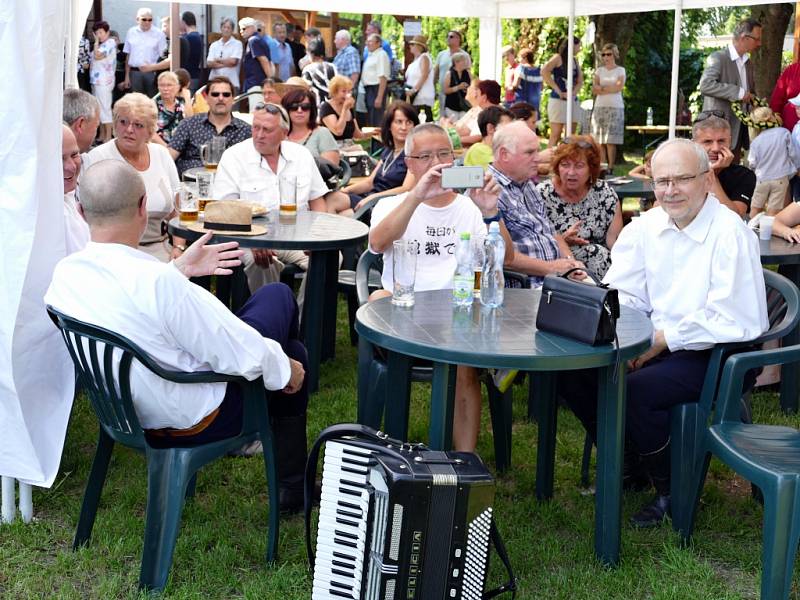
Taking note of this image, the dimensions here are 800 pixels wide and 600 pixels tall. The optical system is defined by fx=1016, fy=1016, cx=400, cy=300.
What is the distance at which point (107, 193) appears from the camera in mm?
2936

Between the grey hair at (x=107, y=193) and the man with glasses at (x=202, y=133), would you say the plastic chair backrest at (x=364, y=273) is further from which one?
the man with glasses at (x=202, y=133)

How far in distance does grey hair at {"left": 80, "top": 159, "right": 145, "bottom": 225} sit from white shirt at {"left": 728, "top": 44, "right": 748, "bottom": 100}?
8756mm

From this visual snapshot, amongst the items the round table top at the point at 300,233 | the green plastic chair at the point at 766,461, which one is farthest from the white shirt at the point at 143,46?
the green plastic chair at the point at 766,461

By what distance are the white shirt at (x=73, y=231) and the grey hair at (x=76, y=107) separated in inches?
34.1

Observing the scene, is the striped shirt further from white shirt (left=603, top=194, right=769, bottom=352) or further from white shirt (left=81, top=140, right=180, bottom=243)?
white shirt (left=81, top=140, right=180, bottom=243)

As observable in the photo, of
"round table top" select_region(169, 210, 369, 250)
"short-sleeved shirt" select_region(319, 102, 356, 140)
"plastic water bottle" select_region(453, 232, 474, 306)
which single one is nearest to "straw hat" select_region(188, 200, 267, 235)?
"round table top" select_region(169, 210, 369, 250)

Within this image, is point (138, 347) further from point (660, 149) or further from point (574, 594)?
point (660, 149)

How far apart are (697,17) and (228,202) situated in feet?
58.5

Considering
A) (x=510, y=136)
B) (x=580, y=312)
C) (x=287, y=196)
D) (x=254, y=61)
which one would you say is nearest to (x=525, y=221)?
(x=510, y=136)

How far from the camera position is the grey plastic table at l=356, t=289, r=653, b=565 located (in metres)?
2.88

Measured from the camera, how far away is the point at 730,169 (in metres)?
6.12

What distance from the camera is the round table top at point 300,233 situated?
4598mm

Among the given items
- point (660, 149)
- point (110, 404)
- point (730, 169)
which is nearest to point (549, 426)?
point (660, 149)

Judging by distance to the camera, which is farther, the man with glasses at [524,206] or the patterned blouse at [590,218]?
the patterned blouse at [590,218]
